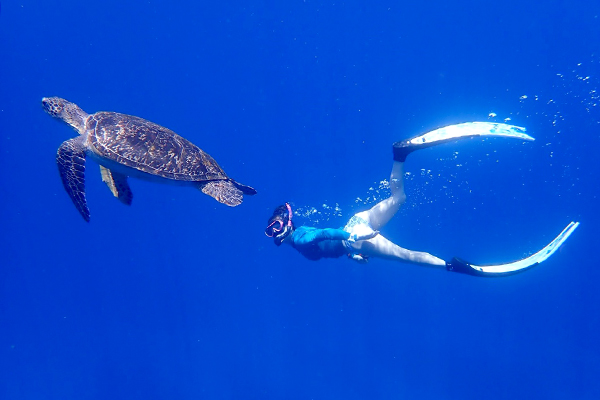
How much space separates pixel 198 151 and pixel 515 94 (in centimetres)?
932

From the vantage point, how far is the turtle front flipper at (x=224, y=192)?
4926mm

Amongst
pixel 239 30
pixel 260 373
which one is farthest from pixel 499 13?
pixel 260 373

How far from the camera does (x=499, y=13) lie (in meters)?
9.74

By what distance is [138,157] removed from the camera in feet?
15.8

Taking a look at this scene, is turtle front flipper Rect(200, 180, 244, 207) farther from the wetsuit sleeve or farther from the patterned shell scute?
the wetsuit sleeve

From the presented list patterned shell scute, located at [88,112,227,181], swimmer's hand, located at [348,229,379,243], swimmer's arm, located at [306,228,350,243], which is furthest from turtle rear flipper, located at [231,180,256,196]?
swimmer's hand, located at [348,229,379,243]

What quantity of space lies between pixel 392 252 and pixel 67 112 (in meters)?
5.47

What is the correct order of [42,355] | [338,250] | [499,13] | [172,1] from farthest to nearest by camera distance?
[42,355] < [172,1] < [499,13] < [338,250]

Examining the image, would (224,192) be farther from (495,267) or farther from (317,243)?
(495,267)

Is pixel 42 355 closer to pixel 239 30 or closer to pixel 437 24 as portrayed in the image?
pixel 239 30

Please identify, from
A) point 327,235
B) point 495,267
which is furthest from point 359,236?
point 495,267

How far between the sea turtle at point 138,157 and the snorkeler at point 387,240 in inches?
45.5

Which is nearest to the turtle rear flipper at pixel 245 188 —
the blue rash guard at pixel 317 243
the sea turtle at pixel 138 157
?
the sea turtle at pixel 138 157

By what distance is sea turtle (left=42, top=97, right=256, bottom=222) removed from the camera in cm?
483
